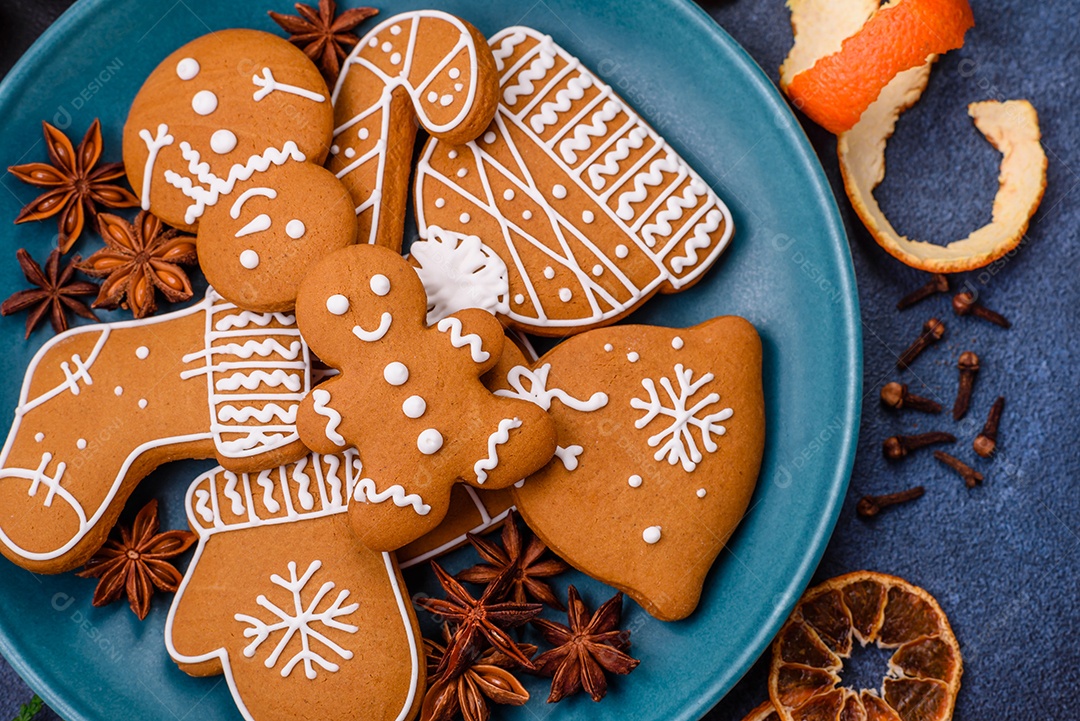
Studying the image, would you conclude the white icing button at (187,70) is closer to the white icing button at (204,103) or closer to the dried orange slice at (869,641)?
the white icing button at (204,103)

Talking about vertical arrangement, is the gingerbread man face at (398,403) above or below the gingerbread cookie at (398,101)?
below

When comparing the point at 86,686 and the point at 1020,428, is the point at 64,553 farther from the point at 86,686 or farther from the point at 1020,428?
the point at 1020,428

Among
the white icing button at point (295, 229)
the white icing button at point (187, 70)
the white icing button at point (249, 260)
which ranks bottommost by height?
the white icing button at point (249, 260)

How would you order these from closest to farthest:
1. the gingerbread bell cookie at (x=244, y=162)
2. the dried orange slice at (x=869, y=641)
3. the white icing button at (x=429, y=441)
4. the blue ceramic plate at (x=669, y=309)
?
1. the white icing button at (x=429, y=441)
2. the gingerbread bell cookie at (x=244, y=162)
3. the blue ceramic plate at (x=669, y=309)
4. the dried orange slice at (x=869, y=641)

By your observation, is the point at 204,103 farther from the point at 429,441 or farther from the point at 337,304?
the point at 429,441

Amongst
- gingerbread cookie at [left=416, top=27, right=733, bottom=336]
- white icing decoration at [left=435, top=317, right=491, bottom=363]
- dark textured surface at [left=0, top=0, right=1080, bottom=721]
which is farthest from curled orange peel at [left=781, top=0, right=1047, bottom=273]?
white icing decoration at [left=435, top=317, right=491, bottom=363]

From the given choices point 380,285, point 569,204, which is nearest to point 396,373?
point 380,285

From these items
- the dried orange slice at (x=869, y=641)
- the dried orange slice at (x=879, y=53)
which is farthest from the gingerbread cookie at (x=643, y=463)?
the dried orange slice at (x=879, y=53)

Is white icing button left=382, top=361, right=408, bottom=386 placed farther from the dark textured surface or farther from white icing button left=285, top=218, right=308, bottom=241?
the dark textured surface
